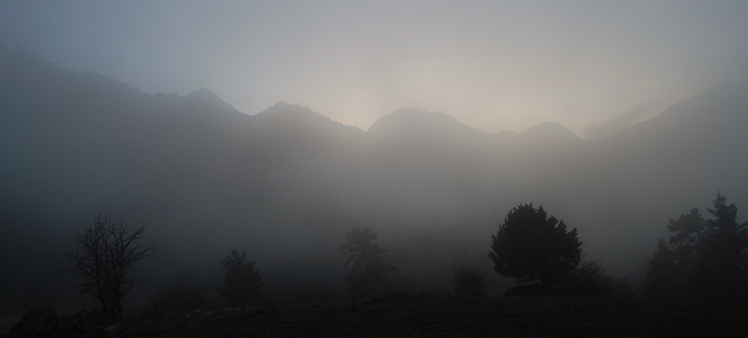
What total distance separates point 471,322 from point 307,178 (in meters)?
123

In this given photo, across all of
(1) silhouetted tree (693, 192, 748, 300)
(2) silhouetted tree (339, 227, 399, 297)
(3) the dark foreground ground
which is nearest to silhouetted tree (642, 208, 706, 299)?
(1) silhouetted tree (693, 192, 748, 300)

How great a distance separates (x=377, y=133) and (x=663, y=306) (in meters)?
156

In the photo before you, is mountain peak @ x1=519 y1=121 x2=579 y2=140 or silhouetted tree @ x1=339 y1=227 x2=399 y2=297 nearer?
silhouetted tree @ x1=339 y1=227 x2=399 y2=297

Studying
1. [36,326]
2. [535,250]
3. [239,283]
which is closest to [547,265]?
[535,250]

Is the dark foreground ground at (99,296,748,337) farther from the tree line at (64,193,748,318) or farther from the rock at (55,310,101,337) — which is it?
the tree line at (64,193,748,318)

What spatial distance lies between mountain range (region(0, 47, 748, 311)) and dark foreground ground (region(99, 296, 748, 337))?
5982 cm

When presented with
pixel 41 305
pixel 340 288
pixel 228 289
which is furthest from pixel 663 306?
pixel 41 305

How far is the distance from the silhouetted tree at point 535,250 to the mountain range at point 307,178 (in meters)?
44.7

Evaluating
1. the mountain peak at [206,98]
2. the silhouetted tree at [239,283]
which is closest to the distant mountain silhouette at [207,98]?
the mountain peak at [206,98]

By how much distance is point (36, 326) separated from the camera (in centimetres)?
1348

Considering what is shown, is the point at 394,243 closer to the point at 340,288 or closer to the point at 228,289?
the point at 340,288

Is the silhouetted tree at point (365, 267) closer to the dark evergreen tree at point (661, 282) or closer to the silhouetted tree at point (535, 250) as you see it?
the silhouetted tree at point (535, 250)

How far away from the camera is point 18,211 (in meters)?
77.6

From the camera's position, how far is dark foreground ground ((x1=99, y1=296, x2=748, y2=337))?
35.7ft
